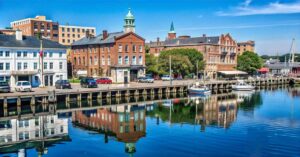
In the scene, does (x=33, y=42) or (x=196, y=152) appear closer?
(x=196, y=152)

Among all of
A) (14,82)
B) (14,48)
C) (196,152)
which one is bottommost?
(196,152)

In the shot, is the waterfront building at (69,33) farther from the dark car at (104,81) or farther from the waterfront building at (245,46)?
the dark car at (104,81)

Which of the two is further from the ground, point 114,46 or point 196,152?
point 114,46

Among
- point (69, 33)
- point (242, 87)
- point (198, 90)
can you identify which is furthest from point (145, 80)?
point (69, 33)

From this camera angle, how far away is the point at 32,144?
3016cm

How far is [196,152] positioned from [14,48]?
46754 millimetres

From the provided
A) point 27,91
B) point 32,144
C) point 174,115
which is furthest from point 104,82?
point 32,144

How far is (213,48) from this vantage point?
11325cm

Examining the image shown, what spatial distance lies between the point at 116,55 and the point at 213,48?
4087 cm

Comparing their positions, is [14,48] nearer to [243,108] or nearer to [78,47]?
[78,47]

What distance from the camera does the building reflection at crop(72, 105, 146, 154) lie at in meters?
33.8

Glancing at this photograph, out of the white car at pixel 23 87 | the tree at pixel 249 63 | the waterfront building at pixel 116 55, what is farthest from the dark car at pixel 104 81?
the tree at pixel 249 63

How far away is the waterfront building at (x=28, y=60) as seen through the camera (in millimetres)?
63188

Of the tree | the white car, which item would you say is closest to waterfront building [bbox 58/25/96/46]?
the tree
